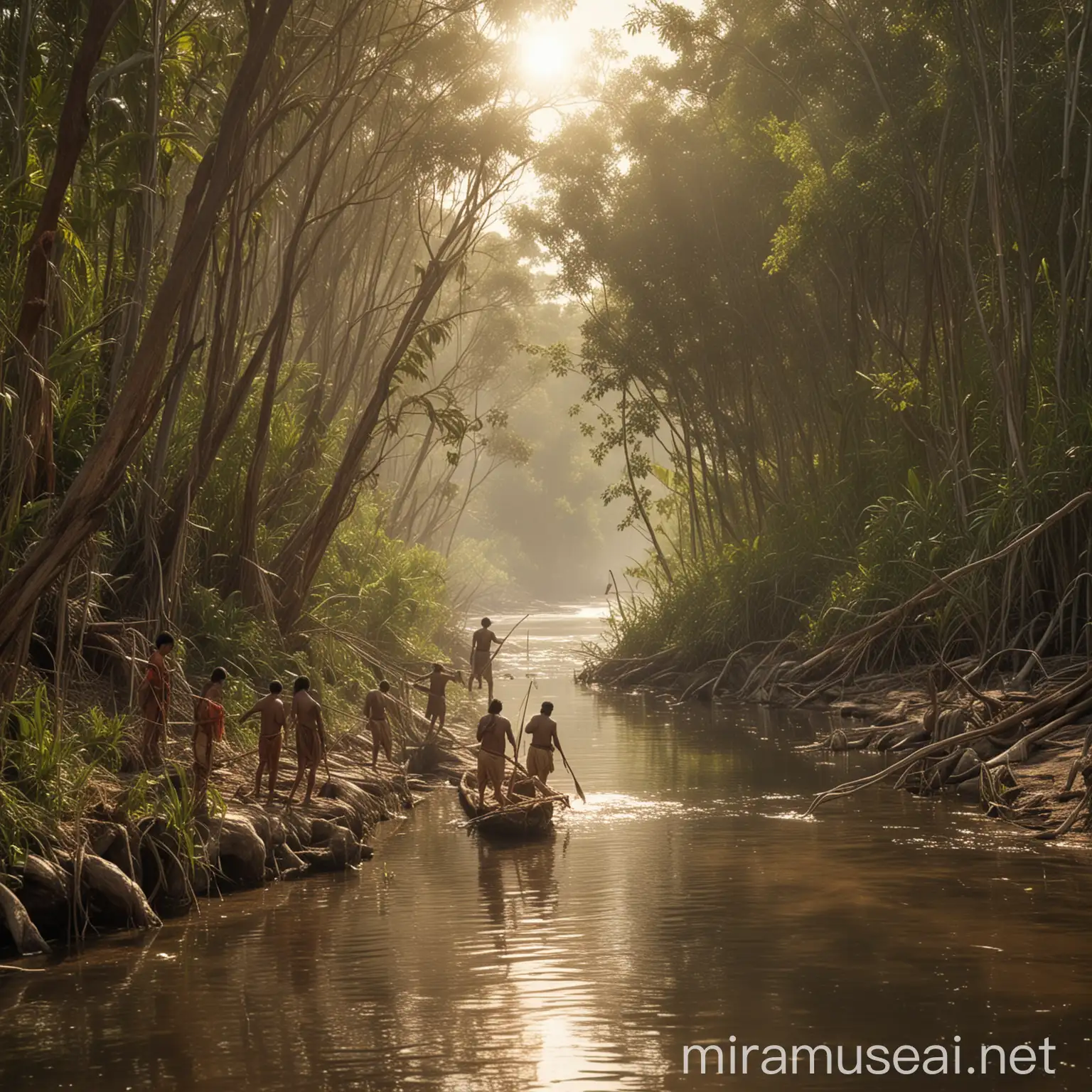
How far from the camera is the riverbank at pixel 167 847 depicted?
8398mm

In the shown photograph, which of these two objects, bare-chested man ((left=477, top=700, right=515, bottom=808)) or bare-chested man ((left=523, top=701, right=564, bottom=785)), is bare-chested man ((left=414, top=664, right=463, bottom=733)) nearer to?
bare-chested man ((left=523, top=701, right=564, bottom=785))

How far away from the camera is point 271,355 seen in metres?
15.3

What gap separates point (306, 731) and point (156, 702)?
Result: 1588 millimetres

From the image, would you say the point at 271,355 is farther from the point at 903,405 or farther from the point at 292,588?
the point at 903,405

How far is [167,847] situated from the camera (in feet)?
30.4

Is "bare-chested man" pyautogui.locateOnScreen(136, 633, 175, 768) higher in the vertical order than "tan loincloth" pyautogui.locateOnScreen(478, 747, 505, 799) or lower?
higher

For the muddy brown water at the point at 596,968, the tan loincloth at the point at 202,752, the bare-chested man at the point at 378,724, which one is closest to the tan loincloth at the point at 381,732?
the bare-chested man at the point at 378,724

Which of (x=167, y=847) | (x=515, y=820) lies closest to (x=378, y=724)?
(x=515, y=820)

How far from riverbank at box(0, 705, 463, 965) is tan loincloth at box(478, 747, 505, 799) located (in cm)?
107

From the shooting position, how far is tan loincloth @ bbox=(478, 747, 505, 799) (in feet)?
40.8

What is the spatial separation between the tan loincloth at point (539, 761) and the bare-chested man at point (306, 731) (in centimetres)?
243

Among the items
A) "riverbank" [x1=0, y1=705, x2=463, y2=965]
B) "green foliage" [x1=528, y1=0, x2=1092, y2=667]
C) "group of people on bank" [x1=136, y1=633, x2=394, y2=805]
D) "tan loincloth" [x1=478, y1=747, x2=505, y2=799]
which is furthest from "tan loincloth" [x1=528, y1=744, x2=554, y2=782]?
"green foliage" [x1=528, y1=0, x2=1092, y2=667]

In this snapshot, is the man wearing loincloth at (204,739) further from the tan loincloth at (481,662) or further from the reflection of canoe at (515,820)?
the tan loincloth at (481,662)

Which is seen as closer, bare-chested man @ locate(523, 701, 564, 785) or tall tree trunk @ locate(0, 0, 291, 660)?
tall tree trunk @ locate(0, 0, 291, 660)
